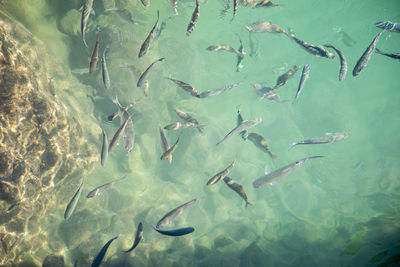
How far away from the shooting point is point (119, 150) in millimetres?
8430

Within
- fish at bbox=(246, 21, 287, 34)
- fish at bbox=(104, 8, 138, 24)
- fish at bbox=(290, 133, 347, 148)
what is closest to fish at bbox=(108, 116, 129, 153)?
fish at bbox=(290, 133, 347, 148)

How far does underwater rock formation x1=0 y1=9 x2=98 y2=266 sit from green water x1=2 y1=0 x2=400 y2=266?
1.01 meters

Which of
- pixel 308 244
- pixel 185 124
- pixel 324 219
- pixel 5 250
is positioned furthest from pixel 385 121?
pixel 5 250

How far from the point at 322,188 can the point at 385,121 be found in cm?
1762

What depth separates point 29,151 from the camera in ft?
13.0

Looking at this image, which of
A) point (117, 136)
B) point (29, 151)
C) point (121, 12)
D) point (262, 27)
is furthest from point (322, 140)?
point (29, 151)

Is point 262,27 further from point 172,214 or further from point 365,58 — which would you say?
point 172,214

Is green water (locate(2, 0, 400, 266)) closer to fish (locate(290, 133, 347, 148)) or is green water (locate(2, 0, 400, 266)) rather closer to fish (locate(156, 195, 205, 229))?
fish (locate(156, 195, 205, 229))

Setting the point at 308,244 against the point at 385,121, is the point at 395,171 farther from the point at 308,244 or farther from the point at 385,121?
the point at 308,244

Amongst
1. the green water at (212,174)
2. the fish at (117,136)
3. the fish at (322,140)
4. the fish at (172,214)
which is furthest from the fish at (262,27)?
the fish at (172,214)

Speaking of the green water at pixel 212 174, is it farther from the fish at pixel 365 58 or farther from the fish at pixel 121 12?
the fish at pixel 365 58

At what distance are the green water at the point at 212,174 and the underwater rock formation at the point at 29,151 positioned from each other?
3.31 ft

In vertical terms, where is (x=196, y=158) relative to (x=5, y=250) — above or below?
below

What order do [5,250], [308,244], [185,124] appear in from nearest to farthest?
[5,250] → [185,124] → [308,244]
